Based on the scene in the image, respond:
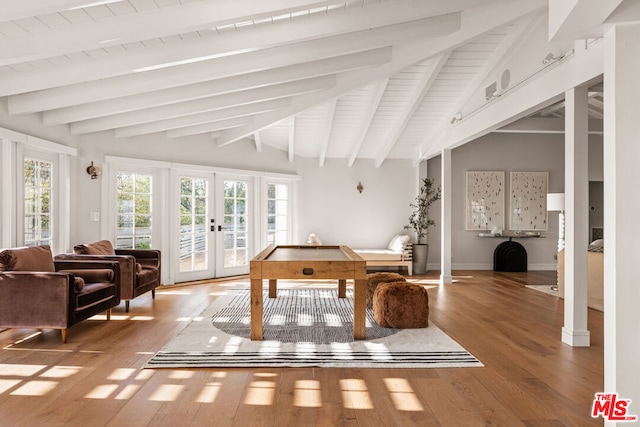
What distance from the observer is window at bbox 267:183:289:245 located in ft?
28.9

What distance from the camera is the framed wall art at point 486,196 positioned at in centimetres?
935

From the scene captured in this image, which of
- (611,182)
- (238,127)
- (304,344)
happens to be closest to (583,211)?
(611,182)

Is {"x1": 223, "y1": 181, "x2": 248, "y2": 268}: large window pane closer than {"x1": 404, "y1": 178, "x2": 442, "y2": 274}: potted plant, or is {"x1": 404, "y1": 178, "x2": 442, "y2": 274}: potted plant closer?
{"x1": 223, "y1": 181, "x2": 248, "y2": 268}: large window pane

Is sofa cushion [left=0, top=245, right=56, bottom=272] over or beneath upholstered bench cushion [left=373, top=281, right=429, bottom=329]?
over

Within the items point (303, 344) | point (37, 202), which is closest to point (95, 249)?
point (37, 202)

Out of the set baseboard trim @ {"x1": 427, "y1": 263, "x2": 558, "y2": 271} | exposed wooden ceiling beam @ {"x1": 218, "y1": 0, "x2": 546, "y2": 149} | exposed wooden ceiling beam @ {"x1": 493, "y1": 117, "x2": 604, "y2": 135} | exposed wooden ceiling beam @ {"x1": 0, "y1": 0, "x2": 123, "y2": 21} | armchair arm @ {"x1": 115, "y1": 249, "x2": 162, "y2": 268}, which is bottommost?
baseboard trim @ {"x1": 427, "y1": 263, "x2": 558, "y2": 271}

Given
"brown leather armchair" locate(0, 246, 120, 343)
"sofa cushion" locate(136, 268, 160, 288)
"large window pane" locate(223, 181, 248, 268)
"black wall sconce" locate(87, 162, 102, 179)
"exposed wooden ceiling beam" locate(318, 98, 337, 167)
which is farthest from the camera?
"large window pane" locate(223, 181, 248, 268)

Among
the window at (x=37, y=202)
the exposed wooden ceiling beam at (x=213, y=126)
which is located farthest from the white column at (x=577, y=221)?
the window at (x=37, y=202)

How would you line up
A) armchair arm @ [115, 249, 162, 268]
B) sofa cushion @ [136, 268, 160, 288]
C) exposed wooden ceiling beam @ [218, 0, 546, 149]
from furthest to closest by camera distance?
armchair arm @ [115, 249, 162, 268] < sofa cushion @ [136, 268, 160, 288] < exposed wooden ceiling beam @ [218, 0, 546, 149]

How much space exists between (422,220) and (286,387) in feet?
21.5

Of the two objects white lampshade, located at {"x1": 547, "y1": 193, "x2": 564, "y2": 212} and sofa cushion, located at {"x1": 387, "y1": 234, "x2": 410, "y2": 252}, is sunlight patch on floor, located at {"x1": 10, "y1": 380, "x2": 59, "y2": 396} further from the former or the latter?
sofa cushion, located at {"x1": 387, "y1": 234, "x2": 410, "y2": 252}

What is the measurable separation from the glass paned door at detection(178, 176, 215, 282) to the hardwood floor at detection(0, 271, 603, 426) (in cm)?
292

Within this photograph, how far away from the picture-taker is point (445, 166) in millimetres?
7449

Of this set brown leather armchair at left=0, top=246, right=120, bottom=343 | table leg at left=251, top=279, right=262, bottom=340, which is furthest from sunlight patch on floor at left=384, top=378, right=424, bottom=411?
brown leather armchair at left=0, top=246, right=120, bottom=343
